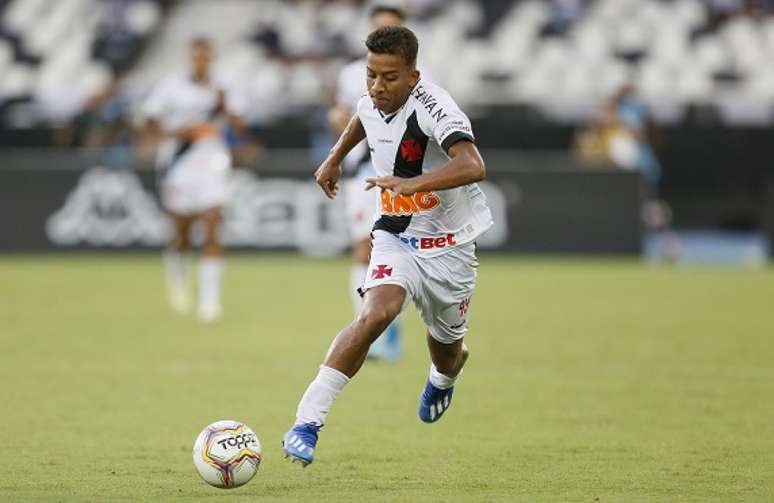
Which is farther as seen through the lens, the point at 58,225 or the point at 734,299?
the point at 58,225

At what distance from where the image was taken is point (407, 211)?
770cm

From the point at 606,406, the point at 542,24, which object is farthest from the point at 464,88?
the point at 606,406

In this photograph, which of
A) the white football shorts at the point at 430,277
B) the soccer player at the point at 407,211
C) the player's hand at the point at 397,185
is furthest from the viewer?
the white football shorts at the point at 430,277

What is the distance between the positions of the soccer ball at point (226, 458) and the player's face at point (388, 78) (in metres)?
1.83

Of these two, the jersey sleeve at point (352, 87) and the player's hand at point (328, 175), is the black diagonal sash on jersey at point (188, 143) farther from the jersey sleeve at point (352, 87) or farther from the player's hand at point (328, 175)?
the player's hand at point (328, 175)

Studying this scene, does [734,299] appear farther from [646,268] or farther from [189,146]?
[189,146]

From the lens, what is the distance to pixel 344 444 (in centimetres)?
831

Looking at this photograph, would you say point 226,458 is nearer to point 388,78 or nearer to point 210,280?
point 388,78

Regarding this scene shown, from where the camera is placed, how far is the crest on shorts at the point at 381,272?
7473 mm

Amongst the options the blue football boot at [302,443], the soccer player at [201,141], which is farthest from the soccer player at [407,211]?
the soccer player at [201,141]

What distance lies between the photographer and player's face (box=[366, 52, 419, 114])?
24.0 ft

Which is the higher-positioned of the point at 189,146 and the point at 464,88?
the point at 464,88

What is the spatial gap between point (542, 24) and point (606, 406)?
21693mm

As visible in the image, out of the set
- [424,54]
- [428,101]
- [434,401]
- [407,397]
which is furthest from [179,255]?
[424,54]
